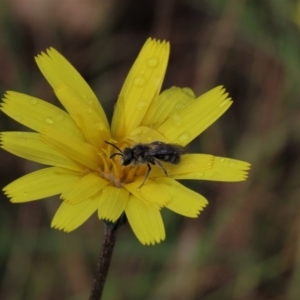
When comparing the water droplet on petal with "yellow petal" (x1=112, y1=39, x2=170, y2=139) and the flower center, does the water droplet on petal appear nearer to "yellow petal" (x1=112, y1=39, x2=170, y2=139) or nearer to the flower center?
"yellow petal" (x1=112, y1=39, x2=170, y2=139)

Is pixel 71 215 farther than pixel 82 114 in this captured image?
No

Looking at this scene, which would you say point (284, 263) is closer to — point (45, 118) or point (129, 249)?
Result: point (129, 249)

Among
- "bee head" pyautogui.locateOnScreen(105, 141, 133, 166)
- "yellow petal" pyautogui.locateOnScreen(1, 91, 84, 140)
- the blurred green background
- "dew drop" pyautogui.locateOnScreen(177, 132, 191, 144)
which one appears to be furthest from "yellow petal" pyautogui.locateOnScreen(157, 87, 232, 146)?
the blurred green background

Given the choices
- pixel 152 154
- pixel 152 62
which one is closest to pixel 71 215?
pixel 152 154

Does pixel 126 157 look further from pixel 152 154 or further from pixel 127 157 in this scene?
pixel 152 154

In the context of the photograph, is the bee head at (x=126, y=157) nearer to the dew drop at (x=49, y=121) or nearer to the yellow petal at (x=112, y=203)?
the yellow petal at (x=112, y=203)
